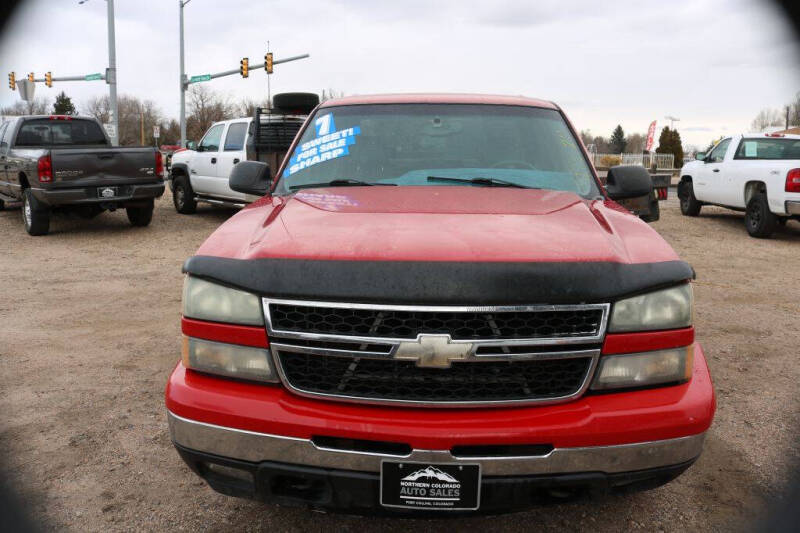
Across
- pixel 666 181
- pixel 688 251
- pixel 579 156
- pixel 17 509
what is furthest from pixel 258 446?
pixel 688 251

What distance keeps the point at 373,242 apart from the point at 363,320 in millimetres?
294

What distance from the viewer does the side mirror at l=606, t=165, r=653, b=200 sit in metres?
3.40

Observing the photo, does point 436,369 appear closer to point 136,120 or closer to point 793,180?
point 793,180

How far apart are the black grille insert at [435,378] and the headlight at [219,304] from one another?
183 mm

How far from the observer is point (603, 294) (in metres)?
2.01

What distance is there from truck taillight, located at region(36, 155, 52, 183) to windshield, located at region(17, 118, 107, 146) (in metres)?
2.08

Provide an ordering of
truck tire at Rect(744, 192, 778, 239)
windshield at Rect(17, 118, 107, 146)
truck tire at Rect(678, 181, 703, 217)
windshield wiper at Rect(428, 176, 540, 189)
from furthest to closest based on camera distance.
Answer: truck tire at Rect(678, 181, 703, 217) < windshield at Rect(17, 118, 107, 146) < truck tire at Rect(744, 192, 778, 239) < windshield wiper at Rect(428, 176, 540, 189)

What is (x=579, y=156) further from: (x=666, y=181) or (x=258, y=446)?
(x=666, y=181)

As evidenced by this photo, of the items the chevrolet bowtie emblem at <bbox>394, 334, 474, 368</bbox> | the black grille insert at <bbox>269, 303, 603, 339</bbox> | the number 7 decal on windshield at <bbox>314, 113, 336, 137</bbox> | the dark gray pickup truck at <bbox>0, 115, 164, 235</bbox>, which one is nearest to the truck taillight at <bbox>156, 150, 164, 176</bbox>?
the dark gray pickup truck at <bbox>0, 115, 164, 235</bbox>

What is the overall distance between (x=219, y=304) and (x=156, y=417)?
182 cm

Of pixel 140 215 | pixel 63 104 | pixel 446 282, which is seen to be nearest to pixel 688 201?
pixel 140 215

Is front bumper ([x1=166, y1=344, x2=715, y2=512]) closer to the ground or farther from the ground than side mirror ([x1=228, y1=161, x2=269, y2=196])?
closer to the ground

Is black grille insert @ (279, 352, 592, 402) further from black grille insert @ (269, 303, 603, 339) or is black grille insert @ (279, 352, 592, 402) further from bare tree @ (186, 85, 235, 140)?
bare tree @ (186, 85, 235, 140)

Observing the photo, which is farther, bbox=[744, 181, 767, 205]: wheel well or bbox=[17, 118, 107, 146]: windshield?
bbox=[17, 118, 107, 146]: windshield
